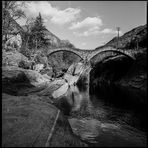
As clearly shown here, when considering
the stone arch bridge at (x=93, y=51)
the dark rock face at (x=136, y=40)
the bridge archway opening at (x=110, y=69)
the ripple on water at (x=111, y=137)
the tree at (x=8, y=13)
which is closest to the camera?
the ripple on water at (x=111, y=137)

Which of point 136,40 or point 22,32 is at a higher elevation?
point 136,40

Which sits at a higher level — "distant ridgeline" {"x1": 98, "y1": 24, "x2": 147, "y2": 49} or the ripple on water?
"distant ridgeline" {"x1": 98, "y1": 24, "x2": 147, "y2": 49}

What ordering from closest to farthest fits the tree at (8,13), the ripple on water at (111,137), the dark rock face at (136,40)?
the ripple on water at (111,137) → the tree at (8,13) → the dark rock face at (136,40)

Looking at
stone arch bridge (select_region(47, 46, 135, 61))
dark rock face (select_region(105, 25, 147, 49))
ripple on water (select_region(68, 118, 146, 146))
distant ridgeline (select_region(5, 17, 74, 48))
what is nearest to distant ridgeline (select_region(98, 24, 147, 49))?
dark rock face (select_region(105, 25, 147, 49))

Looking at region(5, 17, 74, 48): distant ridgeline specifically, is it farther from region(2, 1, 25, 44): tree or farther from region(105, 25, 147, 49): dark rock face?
region(105, 25, 147, 49): dark rock face

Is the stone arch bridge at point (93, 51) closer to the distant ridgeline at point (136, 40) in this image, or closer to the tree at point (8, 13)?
the distant ridgeline at point (136, 40)

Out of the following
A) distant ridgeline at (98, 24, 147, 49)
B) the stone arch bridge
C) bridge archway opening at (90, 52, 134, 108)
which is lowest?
bridge archway opening at (90, 52, 134, 108)

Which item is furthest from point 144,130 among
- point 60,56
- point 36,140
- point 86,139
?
point 60,56

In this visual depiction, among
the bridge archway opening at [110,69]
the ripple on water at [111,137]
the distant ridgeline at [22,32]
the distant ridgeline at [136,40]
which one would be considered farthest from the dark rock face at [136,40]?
the ripple on water at [111,137]

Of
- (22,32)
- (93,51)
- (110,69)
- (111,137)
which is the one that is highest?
(22,32)

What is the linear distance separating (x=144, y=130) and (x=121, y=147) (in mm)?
3347

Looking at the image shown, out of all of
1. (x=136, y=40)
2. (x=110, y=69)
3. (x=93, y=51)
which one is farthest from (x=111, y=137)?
(x=136, y=40)

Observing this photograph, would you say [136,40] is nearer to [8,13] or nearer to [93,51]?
[93,51]

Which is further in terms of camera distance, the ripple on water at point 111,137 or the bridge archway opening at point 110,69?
the bridge archway opening at point 110,69
